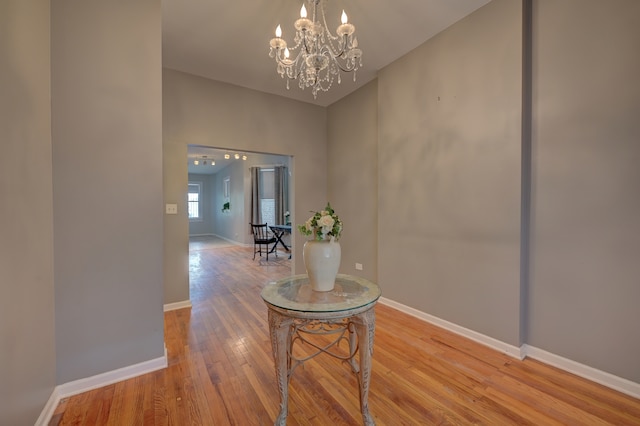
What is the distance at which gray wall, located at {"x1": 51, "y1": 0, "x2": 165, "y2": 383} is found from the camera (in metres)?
1.73

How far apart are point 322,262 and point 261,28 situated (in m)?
2.40

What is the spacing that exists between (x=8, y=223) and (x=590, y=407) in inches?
130

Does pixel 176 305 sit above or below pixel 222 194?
below

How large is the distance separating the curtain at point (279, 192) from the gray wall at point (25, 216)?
5859 millimetres

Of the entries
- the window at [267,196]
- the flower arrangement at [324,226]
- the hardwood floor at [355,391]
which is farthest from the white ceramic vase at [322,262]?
the window at [267,196]

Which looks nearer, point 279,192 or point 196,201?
point 279,192

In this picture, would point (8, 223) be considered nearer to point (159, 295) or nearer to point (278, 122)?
point (159, 295)

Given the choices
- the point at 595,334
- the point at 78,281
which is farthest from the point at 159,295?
the point at 595,334

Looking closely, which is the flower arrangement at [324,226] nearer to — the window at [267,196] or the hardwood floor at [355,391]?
the hardwood floor at [355,391]

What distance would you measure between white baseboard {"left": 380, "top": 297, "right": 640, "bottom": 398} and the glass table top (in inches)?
56.0

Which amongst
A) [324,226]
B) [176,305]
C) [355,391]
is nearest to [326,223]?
[324,226]

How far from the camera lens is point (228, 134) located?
11.9ft

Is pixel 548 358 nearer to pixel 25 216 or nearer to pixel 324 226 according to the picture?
pixel 324 226

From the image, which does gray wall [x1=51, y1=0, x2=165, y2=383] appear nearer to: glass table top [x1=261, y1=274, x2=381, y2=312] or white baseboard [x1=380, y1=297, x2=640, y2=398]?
glass table top [x1=261, y1=274, x2=381, y2=312]
